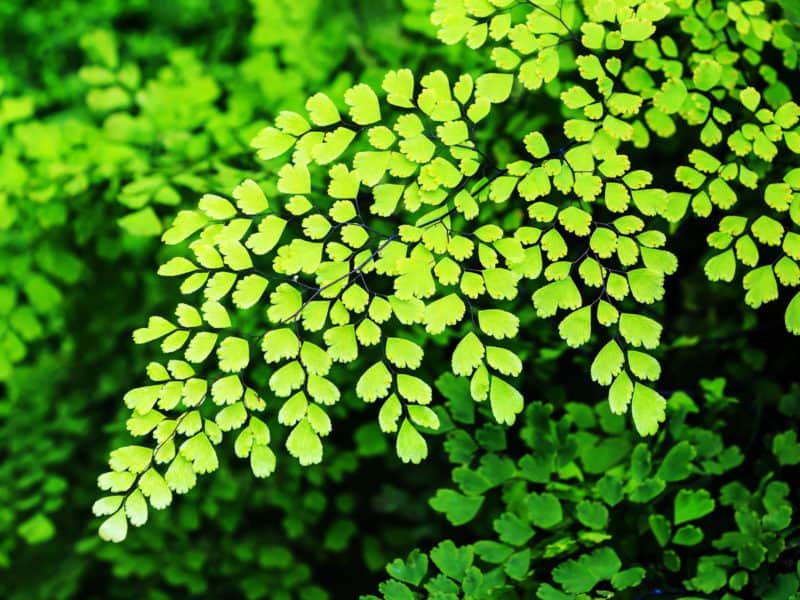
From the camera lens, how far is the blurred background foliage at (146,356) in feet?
4.56

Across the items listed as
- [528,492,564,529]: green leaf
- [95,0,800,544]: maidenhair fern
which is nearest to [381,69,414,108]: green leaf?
[95,0,800,544]: maidenhair fern

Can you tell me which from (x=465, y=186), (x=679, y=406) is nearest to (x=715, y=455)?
(x=679, y=406)

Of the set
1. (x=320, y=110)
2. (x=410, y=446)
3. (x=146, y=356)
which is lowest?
(x=146, y=356)

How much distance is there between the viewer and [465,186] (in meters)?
0.93

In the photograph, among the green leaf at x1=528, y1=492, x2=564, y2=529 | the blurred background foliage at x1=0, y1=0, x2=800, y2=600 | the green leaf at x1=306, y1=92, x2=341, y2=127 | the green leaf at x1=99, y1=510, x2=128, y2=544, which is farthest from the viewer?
the blurred background foliage at x1=0, y1=0, x2=800, y2=600

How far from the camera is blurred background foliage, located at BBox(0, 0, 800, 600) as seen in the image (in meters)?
1.39

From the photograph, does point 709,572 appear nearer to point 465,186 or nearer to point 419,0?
point 465,186

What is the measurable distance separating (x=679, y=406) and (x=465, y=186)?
524mm

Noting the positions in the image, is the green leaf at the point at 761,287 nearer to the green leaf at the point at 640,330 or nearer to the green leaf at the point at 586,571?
the green leaf at the point at 640,330

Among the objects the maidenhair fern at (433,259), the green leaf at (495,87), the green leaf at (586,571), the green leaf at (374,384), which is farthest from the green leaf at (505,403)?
the green leaf at (495,87)

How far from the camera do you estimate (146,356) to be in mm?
1913

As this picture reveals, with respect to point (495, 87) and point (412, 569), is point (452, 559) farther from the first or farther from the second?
point (495, 87)

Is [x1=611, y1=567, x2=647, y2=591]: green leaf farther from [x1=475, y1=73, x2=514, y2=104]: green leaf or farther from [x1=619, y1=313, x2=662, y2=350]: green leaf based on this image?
[x1=475, y1=73, x2=514, y2=104]: green leaf

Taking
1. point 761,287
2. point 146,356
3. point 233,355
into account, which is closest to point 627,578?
point 761,287
